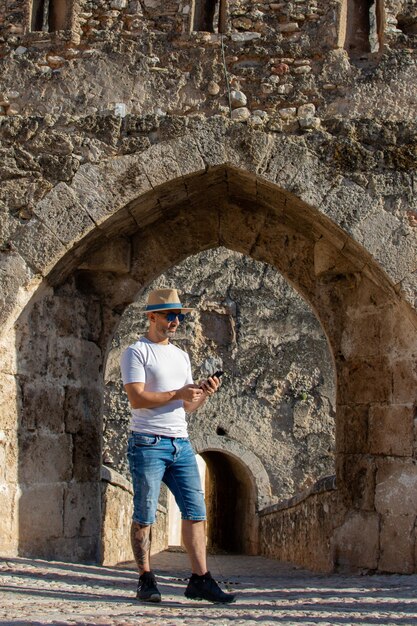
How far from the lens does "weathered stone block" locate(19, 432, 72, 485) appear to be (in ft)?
20.0

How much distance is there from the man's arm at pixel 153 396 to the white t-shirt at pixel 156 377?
4 centimetres

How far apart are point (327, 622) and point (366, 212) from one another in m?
2.78

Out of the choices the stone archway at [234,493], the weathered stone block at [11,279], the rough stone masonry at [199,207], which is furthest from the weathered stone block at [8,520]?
the stone archway at [234,493]

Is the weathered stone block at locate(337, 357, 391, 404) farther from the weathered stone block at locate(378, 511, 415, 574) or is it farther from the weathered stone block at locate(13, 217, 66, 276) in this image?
the weathered stone block at locate(13, 217, 66, 276)

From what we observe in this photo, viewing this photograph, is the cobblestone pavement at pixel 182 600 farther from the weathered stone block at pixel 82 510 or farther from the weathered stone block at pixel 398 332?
A: the weathered stone block at pixel 398 332

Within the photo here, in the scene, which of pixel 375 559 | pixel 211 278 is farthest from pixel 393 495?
pixel 211 278

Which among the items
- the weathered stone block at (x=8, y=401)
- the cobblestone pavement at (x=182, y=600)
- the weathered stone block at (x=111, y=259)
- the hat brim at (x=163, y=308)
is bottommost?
the cobblestone pavement at (x=182, y=600)

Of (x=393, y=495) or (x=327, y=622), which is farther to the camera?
(x=393, y=495)

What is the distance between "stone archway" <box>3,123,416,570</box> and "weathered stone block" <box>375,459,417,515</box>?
1 centimetres

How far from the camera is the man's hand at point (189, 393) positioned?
15.1 feet

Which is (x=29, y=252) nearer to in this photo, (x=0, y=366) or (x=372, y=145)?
(x=0, y=366)

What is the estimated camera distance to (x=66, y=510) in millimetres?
6320

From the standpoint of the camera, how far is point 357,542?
21.1ft

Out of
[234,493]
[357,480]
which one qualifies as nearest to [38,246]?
[357,480]
